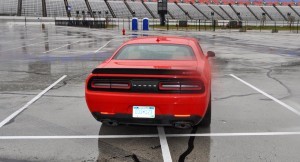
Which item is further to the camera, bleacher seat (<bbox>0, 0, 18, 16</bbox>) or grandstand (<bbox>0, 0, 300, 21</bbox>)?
grandstand (<bbox>0, 0, 300, 21</bbox>)

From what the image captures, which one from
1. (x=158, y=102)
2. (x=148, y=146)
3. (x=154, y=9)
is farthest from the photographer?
(x=154, y=9)

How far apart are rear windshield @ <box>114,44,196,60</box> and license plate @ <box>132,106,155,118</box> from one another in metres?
1.18

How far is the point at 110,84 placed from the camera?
15.6 ft

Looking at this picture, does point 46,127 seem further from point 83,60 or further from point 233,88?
point 83,60

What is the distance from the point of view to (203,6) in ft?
291

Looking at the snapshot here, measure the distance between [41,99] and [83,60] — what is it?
22.3 ft

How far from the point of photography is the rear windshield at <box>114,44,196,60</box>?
563cm

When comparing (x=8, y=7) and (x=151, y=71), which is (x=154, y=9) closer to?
(x=8, y=7)

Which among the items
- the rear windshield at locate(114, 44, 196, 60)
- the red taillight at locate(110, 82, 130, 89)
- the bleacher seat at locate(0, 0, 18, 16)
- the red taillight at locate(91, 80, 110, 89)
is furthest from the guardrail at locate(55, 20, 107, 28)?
the red taillight at locate(110, 82, 130, 89)

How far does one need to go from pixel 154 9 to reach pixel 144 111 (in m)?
80.0

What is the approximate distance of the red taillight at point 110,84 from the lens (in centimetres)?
470

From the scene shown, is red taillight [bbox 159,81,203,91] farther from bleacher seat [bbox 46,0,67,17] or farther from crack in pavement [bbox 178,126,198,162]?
bleacher seat [bbox 46,0,67,17]

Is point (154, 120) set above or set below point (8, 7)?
below

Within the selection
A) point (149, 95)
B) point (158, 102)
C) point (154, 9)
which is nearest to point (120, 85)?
point (149, 95)
